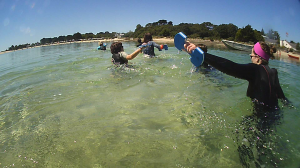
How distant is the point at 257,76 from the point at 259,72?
0.22 ft

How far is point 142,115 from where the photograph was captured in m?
3.51

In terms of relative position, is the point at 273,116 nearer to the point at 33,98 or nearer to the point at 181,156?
the point at 181,156

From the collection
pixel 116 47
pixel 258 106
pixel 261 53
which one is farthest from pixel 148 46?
pixel 258 106

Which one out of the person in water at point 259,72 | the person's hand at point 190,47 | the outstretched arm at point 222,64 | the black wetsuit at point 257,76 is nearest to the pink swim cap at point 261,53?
the person in water at point 259,72

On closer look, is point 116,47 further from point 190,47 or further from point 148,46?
point 190,47

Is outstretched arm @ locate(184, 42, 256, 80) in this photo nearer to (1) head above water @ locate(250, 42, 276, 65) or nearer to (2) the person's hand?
(2) the person's hand

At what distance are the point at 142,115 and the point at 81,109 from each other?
147cm

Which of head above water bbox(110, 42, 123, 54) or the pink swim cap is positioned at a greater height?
head above water bbox(110, 42, 123, 54)

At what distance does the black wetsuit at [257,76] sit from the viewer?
2.31m

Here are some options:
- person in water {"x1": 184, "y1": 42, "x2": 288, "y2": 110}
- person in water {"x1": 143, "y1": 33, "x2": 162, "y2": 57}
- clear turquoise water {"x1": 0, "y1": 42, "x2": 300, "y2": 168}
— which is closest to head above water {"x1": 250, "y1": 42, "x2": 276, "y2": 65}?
person in water {"x1": 184, "y1": 42, "x2": 288, "y2": 110}

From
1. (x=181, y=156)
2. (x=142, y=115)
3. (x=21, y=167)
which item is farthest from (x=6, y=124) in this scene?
(x=181, y=156)

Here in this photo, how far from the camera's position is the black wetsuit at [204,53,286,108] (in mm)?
2311

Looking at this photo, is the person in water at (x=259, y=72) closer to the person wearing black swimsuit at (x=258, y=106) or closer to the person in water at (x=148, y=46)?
the person wearing black swimsuit at (x=258, y=106)

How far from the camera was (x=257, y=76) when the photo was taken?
2521mm
